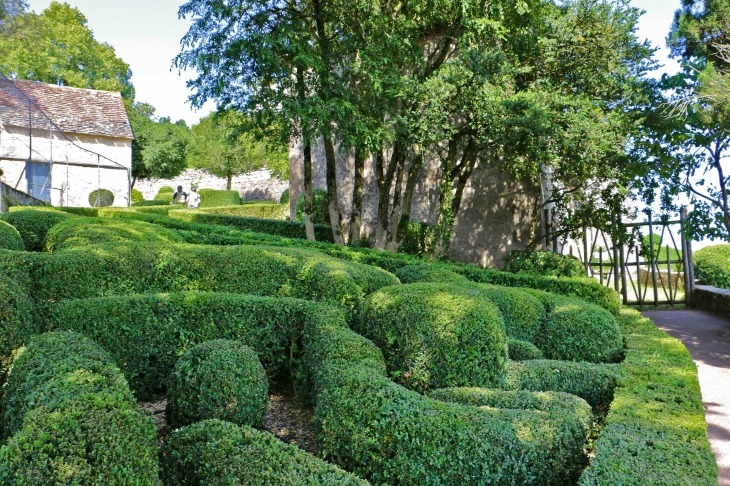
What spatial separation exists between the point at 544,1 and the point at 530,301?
997 centimetres

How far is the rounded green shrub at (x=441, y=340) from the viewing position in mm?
5082

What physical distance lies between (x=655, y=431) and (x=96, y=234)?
6642mm

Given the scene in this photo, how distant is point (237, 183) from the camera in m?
42.7

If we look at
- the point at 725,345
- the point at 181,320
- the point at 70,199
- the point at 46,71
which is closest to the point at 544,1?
the point at 725,345

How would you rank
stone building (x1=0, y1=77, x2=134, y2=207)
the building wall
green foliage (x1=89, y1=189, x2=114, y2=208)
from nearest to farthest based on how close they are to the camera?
1. stone building (x1=0, y1=77, x2=134, y2=207)
2. the building wall
3. green foliage (x1=89, y1=189, x2=114, y2=208)

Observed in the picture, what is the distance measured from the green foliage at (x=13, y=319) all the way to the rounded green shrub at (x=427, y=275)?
4.79 m

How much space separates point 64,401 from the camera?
2.97 meters

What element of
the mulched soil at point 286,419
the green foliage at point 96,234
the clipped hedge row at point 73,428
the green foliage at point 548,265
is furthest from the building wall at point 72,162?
the clipped hedge row at point 73,428

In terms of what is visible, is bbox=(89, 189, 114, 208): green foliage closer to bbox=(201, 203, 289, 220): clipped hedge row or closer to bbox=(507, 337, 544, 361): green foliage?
bbox=(201, 203, 289, 220): clipped hedge row

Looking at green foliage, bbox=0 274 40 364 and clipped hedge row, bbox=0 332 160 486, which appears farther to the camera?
green foliage, bbox=0 274 40 364

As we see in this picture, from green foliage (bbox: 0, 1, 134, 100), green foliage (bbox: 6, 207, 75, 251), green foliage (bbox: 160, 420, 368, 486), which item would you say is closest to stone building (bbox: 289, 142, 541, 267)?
green foliage (bbox: 6, 207, 75, 251)

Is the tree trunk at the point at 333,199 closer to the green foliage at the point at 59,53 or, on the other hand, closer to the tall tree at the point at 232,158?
the tall tree at the point at 232,158

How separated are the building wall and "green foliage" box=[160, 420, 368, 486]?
2107cm

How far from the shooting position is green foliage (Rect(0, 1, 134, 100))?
3656 centimetres
